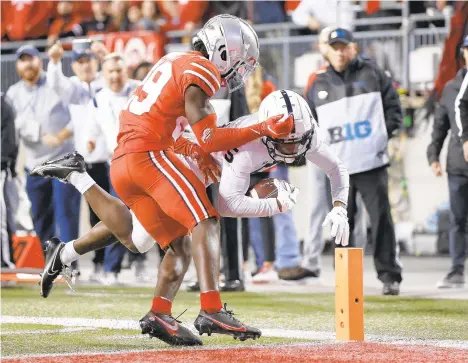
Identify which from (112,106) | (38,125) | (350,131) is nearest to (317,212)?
(350,131)

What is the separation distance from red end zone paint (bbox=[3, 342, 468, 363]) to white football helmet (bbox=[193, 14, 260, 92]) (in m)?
1.46

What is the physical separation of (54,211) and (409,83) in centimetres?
444

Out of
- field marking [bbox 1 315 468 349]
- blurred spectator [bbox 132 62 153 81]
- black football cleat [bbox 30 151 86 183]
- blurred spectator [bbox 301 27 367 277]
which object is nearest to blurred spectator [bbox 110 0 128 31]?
blurred spectator [bbox 132 62 153 81]

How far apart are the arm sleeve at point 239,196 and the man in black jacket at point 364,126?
2548mm

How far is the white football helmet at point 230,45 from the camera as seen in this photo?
5.50 meters

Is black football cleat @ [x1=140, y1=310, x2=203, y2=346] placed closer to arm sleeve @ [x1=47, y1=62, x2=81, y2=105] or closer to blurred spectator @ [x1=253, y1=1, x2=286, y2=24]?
arm sleeve @ [x1=47, y1=62, x2=81, y2=105]

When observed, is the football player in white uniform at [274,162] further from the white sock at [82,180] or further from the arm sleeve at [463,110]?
the arm sleeve at [463,110]

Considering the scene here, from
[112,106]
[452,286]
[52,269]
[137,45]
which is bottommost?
[452,286]

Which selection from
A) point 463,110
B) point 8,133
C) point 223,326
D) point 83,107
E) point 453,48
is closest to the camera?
point 223,326

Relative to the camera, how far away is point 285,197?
221 inches

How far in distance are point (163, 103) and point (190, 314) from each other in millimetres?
1842

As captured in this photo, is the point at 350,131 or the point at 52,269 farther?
the point at 350,131

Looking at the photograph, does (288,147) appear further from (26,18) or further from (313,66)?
(26,18)

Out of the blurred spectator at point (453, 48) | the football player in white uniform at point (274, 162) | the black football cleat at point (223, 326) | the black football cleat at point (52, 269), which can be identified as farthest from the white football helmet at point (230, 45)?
the blurred spectator at point (453, 48)
